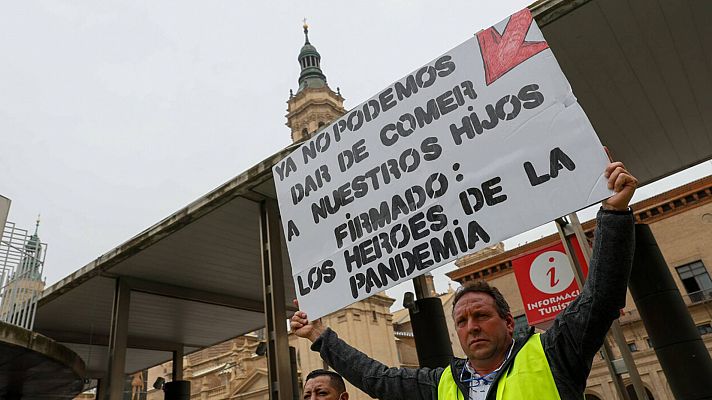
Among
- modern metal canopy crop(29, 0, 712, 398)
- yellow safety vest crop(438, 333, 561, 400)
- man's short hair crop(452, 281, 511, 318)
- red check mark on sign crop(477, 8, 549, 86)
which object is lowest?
yellow safety vest crop(438, 333, 561, 400)

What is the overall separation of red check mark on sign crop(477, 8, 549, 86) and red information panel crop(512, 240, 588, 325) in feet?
7.81

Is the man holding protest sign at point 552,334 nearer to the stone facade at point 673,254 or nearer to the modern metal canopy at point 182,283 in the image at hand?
the modern metal canopy at point 182,283

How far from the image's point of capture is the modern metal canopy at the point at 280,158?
212 inches

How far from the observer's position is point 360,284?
11.5 feet

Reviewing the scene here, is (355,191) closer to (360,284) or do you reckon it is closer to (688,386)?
(360,284)

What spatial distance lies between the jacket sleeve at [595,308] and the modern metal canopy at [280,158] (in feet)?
11.9

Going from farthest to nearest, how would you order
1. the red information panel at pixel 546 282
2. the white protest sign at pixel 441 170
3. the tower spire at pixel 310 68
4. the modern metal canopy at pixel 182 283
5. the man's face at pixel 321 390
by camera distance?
the tower spire at pixel 310 68, the modern metal canopy at pixel 182 283, the red information panel at pixel 546 282, the white protest sign at pixel 441 170, the man's face at pixel 321 390

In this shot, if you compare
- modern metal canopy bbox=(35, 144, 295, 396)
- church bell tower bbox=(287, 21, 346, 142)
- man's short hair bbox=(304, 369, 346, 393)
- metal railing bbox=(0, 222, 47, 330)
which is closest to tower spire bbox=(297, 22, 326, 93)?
church bell tower bbox=(287, 21, 346, 142)

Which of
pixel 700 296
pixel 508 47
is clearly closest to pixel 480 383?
pixel 508 47

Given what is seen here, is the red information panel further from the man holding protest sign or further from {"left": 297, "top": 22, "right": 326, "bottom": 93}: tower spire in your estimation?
{"left": 297, "top": 22, "right": 326, "bottom": 93}: tower spire

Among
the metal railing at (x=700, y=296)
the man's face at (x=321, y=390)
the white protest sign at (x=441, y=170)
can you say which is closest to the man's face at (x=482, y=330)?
the white protest sign at (x=441, y=170)

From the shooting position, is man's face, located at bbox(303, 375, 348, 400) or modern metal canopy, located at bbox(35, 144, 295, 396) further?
modern metal canopy, located at bbox(35, 144, 295, 396)

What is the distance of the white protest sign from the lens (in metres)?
3.04

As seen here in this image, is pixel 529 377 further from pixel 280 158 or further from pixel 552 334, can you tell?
pixel 280 158
